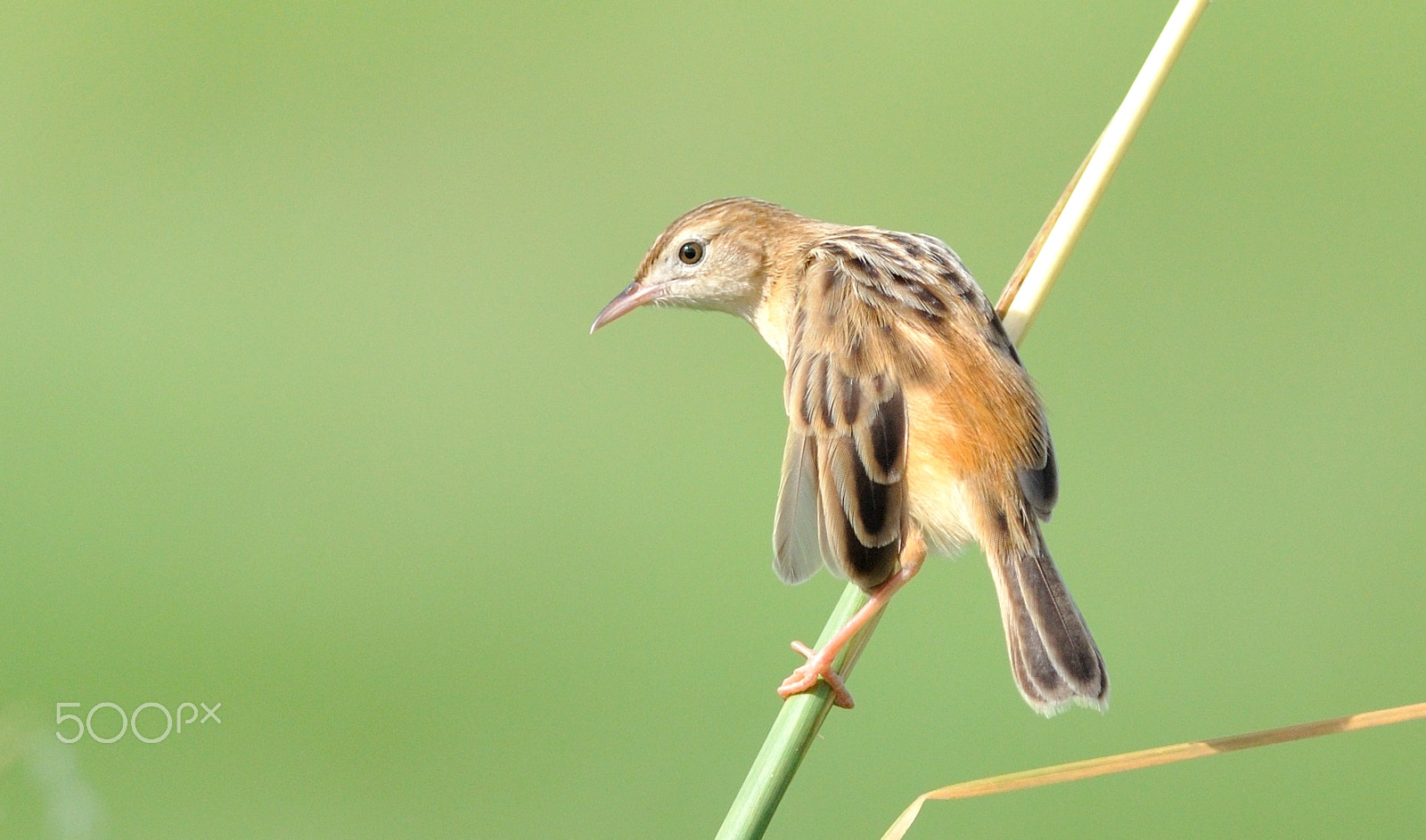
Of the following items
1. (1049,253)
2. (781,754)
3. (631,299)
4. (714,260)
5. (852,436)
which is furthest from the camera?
(631,299)

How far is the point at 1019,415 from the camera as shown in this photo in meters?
2.60

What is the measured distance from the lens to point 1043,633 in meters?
2.34

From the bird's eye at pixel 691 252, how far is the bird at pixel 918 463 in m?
0.76

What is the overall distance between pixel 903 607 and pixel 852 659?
12.5ft

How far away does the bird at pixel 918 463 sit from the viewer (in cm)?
236

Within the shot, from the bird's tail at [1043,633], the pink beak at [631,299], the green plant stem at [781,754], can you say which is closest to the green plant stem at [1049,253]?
the green plant stem at [781,754]

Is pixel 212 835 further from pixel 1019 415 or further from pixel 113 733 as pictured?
pixel 1019 415

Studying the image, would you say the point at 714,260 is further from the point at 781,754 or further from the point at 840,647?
the point at 781,754

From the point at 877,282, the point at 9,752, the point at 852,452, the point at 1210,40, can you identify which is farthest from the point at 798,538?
the point at 1210,40

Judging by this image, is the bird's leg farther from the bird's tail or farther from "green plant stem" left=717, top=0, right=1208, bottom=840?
the bird's tail

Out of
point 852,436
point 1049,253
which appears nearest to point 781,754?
point 852,436

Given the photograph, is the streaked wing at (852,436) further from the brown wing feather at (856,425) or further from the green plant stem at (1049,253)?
the green plant stem at (1049,253)

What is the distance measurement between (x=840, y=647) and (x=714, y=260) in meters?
1.46

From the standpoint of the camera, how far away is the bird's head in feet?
11.5
